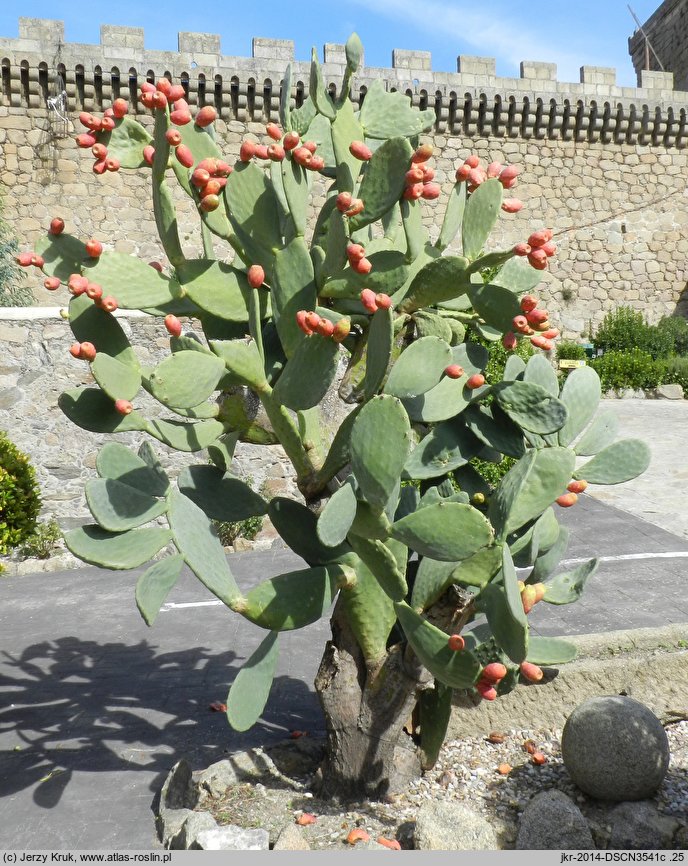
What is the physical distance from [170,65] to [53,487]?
11.0 metres

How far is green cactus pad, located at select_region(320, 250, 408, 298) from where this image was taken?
7.14ft

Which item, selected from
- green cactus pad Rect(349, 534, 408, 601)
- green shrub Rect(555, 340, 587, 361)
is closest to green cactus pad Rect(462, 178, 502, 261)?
green cactus pad Rect(349, 534, 408, 601)

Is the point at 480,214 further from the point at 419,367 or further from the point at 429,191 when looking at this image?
the point at 419,367

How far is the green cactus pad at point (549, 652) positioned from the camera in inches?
99.8

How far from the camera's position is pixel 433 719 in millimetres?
2777

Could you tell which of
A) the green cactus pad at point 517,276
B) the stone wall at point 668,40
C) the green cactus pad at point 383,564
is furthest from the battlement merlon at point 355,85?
the green cactus pad at point 383,564

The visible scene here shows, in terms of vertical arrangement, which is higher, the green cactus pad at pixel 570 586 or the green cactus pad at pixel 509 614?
the green cactus pad at pixel 509 614

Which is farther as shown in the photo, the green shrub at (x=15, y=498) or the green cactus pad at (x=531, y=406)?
the green shrub at (x=15, y=498)

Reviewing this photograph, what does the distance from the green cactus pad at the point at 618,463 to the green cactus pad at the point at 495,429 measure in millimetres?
328

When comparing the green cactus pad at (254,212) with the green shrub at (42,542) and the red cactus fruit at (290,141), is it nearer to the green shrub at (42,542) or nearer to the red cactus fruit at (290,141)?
the red cactus fruit at (290,141)

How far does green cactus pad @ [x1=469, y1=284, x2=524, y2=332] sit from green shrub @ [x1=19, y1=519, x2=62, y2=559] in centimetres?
553

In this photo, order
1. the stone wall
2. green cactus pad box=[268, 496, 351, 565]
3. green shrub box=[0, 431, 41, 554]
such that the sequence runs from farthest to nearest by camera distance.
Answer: the stone wall, green shrub box=[0, 431, 41, 554], green cactus pad box=[268, 496, 351, 565]

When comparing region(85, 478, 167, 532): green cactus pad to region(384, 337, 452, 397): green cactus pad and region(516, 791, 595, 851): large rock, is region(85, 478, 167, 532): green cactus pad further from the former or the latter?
region(516, 791, 595, 851): large rock

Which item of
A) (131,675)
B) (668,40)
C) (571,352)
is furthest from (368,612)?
(668,40)
